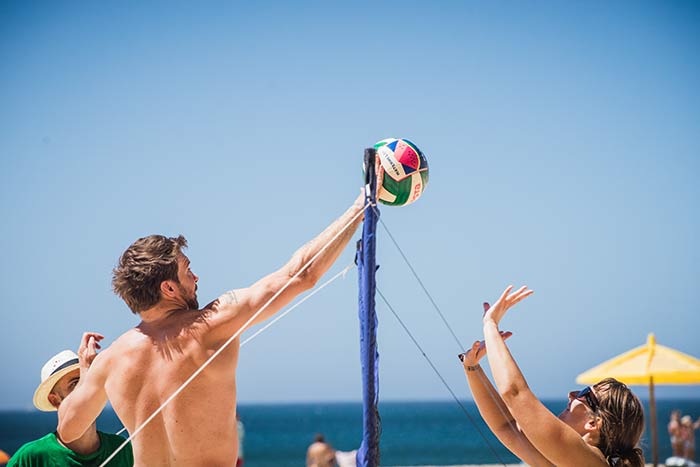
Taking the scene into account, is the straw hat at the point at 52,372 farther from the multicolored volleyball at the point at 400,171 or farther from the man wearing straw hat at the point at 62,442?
the multicolored volleyball at the point at 400,171

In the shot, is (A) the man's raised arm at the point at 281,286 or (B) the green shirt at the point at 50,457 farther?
(B) the green shirt at the point at 50,457

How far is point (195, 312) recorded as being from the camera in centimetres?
342

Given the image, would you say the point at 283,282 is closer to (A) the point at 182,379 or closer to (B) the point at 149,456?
(A) the point at 182,379

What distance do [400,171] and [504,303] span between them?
111cm

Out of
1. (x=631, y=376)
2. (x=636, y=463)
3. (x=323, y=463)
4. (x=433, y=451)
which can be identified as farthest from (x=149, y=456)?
(x=433, y=451)

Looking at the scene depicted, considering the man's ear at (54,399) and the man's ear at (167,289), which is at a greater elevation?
the man's ear at (167,289)

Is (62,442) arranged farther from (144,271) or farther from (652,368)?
(652,368)

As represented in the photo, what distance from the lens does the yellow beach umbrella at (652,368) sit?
11.6 m

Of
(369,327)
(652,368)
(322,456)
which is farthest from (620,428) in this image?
(652,368)

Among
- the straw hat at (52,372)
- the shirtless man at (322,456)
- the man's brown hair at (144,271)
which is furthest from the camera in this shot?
the shirtless man at (322,456)

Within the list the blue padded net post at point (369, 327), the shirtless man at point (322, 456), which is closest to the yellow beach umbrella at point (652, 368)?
the shirtless man at point (322, 456)

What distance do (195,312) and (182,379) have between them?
0.92 feet

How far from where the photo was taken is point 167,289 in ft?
11.4

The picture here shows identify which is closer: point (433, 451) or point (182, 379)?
point (182, 379)
